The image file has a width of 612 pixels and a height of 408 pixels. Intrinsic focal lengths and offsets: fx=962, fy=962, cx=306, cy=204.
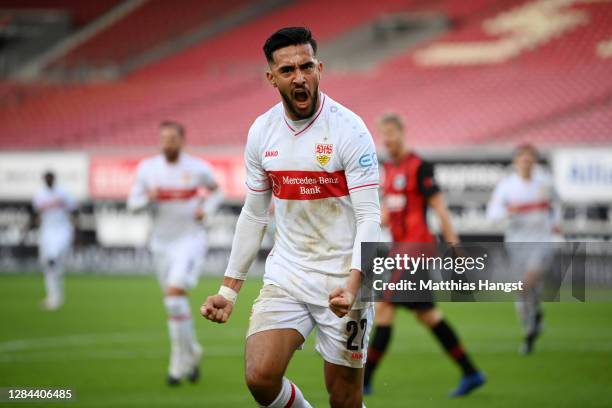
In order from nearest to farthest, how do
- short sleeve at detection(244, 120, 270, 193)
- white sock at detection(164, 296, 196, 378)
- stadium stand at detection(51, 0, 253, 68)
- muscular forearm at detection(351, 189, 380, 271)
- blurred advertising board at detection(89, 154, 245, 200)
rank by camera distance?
muscular forearm at detection(351, 189, 380, 271), short sleeve at detection(244, 120, 270, 193), white sock at detection(164, 296, 196, 378), blurred advertising board at detection(89, 154, 245, 200), stadium stand at detection(51, 0, 253, 68)

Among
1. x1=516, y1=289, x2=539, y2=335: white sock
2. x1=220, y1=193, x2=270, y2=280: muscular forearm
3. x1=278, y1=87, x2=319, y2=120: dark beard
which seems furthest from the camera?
x1=516, y1=289, x2=539, y2=335: white sock

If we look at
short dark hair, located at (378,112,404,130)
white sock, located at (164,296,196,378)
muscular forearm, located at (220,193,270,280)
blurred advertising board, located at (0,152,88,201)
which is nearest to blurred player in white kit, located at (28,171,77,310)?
blurred advertising board, located at (0,152,88,201)

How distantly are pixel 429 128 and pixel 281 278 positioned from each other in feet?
70.8

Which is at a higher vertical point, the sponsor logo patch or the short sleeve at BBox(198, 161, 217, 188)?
the short sleeve at BBox(198, 161, 217, 188)

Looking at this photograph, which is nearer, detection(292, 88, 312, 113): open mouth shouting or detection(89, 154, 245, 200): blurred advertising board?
detection(292, 88, 312, 113): open mouth shouting

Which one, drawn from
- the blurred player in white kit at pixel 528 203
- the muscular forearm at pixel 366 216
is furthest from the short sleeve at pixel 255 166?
the blurred player in white kit at pixel 528 203

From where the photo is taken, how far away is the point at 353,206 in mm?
5285

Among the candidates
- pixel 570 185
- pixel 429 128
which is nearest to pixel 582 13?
pixel 429 128


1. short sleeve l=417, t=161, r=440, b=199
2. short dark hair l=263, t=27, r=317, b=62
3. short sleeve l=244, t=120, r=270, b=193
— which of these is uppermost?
short dark hair l=263, t=27, r=317, b=62

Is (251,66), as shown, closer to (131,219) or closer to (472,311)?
(131,219)

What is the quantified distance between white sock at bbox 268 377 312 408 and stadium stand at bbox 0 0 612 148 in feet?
66.8

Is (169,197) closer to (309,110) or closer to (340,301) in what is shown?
(309,110)

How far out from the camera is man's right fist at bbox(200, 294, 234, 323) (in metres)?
5.36

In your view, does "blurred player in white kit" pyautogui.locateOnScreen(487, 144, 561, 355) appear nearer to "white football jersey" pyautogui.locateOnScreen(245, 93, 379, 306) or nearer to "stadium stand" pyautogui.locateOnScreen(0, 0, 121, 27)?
"white football jersey" pyautogui.locateOnScreen(245, 93, 379, 306)
